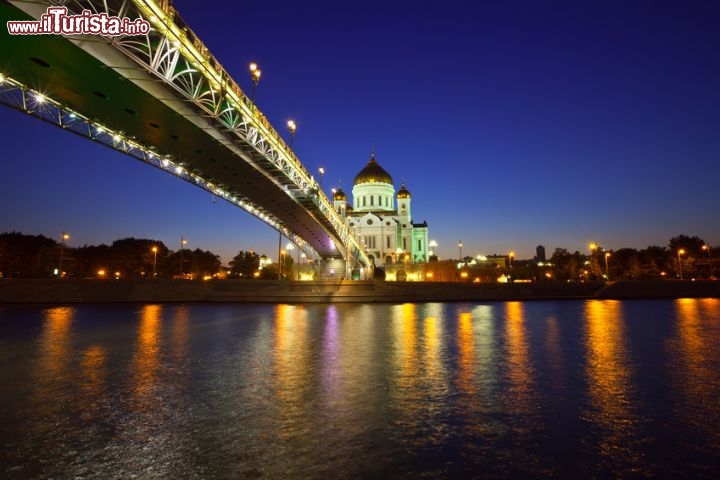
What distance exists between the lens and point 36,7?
11367mm

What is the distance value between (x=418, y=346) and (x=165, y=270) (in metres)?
83.6

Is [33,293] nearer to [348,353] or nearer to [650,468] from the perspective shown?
[348,353]

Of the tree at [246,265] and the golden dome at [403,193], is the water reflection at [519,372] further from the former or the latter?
the golden dome at [403,193]

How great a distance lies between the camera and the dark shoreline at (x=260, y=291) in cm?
4481

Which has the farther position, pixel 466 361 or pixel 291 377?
pixel 466 361

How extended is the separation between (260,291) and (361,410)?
4283 centimetres

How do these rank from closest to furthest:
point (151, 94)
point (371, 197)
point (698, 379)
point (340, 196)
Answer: point (698, 379)
point (151, 94)
point (371, 197)
point (340, 196)

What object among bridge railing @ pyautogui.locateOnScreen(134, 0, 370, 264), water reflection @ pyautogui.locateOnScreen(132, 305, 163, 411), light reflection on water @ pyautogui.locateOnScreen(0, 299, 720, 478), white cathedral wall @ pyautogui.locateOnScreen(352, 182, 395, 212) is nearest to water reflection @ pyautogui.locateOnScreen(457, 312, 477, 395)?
light reflection on water @ pyautogui.locateOnScreen(0, 299, 720, 478)

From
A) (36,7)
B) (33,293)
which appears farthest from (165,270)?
(36,7)

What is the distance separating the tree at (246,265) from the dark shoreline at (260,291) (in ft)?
132

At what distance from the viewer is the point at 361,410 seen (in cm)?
728
